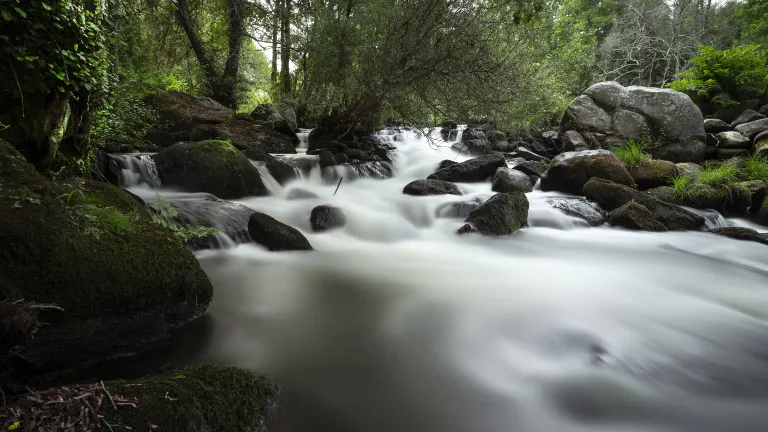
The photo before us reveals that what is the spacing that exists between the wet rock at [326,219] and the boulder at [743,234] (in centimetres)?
681

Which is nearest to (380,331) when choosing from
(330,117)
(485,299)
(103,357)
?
(485,299)

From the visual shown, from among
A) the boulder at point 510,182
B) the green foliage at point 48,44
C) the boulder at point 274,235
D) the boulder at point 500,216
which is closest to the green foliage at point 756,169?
the boulder at point 510,182

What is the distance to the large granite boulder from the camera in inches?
466

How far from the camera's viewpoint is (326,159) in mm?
9875

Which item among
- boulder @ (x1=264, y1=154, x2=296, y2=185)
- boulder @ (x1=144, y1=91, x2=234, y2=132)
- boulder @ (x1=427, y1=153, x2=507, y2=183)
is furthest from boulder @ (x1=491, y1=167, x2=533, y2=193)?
boulder @ (x1=144, y1=91, x2=234, y2=132)

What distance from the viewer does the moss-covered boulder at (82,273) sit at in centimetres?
208

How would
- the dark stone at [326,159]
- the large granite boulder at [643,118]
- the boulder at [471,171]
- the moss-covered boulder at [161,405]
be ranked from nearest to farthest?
the moss-covered boulder at [161,405] < the dark stone at [326,159] < the boulder at [471,171] < the large granite boulder at [643,118]

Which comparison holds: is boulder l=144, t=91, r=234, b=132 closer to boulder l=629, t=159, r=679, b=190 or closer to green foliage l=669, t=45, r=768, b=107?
boulder l=629, t=159, r=679, b=190

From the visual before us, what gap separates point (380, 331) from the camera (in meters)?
3.34

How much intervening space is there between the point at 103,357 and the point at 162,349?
34 centimetres

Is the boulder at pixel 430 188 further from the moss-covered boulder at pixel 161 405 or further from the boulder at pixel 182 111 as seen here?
the moss-covered boulder at pixel 161 405

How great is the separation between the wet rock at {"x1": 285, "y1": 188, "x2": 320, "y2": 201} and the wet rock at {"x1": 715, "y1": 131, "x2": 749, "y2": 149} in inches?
475

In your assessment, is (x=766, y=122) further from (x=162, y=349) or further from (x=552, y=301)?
(x=162, y=349)

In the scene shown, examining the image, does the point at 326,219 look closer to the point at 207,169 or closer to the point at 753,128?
the point at 207,169
